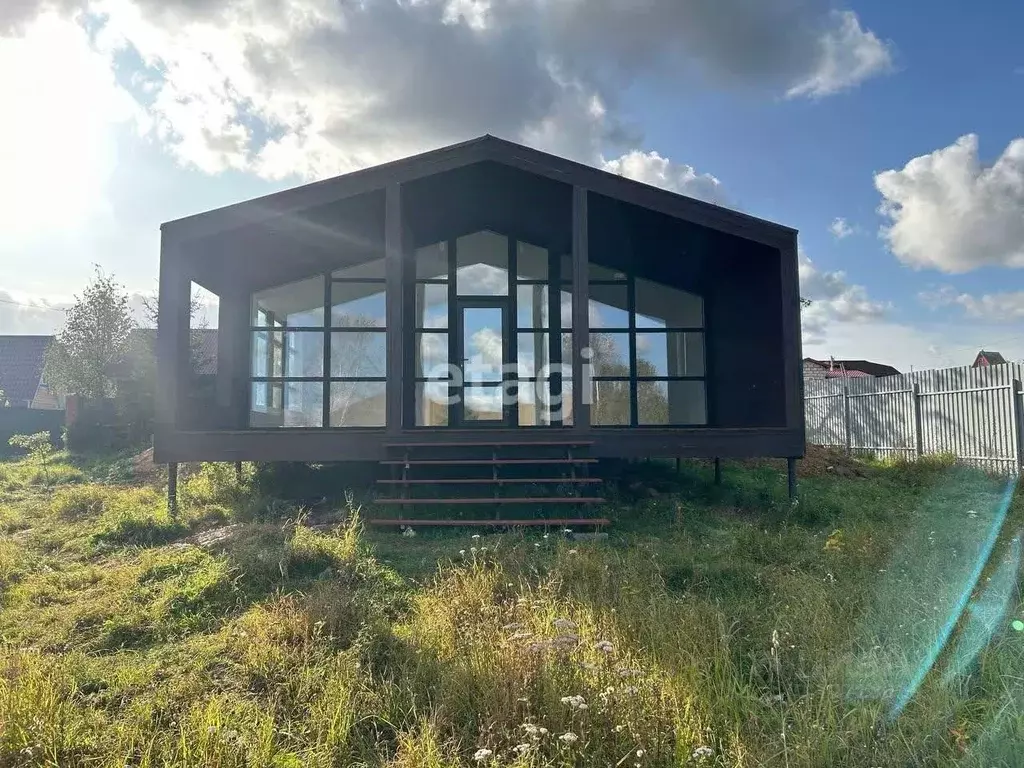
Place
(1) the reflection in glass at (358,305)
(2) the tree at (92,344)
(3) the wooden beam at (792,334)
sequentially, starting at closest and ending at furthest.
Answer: (3) the wooden beam at (792,334) < (1) the reflection in glass at (358,305) < (2) the tree at (92,344)

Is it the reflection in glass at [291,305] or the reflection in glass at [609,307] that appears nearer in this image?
the reflection in glass at [291,305]

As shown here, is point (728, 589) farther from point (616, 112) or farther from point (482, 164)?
point (616, 112)

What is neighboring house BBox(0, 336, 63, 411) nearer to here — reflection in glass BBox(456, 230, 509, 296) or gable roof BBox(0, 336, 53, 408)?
gable roof BBox(0, 336, 53, 408)

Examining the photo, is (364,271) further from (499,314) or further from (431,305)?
(499,314)

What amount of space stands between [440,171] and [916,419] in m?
9.32

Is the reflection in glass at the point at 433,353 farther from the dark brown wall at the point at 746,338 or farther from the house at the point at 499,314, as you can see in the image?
Result: the dark brown wall at the point at 746,338

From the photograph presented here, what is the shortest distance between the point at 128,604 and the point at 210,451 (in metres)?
3.52

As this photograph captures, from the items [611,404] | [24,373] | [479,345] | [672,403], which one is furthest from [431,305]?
[24,373]

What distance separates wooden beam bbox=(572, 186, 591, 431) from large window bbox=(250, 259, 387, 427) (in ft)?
11.2

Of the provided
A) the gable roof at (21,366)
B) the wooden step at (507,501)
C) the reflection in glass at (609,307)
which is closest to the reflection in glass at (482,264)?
the reflection in glass at (609,307)

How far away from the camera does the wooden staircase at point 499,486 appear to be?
647cm

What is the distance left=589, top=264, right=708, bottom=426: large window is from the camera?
9.78m

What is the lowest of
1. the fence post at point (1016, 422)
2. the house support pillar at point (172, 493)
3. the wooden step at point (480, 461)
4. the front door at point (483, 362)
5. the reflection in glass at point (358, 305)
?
the house support pillar at point (172, 493)

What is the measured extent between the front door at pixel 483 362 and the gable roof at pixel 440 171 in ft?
8.59
